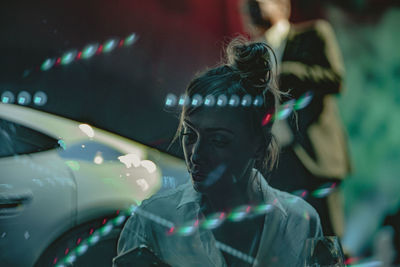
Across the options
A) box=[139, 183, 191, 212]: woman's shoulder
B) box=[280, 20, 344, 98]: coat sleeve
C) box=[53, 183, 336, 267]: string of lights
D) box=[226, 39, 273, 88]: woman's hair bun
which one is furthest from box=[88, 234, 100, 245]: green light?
box=[280, 20, 344, 98]: coat sleeve

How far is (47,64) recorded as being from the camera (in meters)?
1.67

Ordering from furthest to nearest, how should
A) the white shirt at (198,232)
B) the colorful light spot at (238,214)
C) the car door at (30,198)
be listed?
the colorful light spot at (238,214) < the white shirt at (198,232) < the car door at (30,198)

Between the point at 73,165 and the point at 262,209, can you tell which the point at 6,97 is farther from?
the point at 262,209

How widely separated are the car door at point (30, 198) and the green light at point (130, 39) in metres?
0.45

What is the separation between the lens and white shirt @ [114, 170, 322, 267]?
1.67m

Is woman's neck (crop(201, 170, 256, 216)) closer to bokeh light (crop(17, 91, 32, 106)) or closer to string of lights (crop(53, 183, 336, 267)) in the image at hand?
string of lights (crop(53, 183, 336, 267))

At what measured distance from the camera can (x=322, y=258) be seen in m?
1.37

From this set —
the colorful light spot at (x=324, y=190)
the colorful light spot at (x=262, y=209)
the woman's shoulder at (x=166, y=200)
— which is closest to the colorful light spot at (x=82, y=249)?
the woman's shoulder at (x=166, y=200)

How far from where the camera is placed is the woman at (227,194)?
5.54 feet

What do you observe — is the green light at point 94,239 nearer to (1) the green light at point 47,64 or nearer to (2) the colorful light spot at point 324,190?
(1) the green light at point 47,64

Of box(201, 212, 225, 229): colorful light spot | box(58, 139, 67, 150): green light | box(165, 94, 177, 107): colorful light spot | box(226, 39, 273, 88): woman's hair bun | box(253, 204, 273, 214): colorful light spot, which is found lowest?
box(201, 212, 225, 229): colorful light spot

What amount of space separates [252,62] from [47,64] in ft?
2.33

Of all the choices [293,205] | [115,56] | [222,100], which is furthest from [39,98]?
[293,205]

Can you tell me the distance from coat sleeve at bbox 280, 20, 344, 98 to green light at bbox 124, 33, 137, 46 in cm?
57
